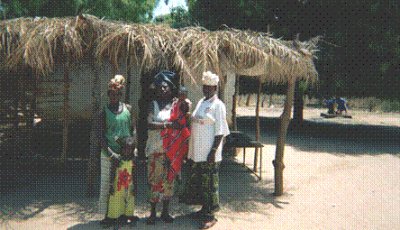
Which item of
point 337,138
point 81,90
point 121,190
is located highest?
point 81,90

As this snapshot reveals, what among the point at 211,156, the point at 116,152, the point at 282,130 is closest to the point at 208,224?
the point at 211,156

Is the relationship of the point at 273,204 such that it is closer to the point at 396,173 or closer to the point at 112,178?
the point at 112,178

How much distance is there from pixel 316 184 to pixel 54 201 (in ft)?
16.4

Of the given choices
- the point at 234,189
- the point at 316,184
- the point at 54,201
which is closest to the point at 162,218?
the point at 54,201

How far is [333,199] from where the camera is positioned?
641 centimetres

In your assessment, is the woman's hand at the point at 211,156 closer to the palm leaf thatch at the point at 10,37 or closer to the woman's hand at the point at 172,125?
the woman's hand at the point at 172,125

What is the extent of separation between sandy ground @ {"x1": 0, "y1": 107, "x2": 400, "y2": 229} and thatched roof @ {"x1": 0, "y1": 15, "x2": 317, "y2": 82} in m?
2.02

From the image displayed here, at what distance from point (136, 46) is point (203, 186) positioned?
7.74 feet

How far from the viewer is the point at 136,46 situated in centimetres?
545

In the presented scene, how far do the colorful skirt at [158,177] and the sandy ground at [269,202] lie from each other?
470mm

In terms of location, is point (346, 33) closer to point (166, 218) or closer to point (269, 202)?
point (269, 202)

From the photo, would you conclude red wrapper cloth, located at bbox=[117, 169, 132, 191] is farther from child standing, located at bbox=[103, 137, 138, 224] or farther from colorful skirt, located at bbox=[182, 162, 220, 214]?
colorful skirt, located at bbox=[182, 162, 220, 214]

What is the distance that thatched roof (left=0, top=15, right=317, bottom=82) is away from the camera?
5262 millimetres

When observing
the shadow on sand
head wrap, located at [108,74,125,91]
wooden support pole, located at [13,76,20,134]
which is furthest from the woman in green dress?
the shadow on sand
